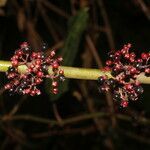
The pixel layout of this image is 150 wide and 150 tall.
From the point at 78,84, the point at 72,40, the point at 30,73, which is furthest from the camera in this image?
the point at 78,84

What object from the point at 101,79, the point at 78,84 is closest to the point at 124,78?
the point at 101,79

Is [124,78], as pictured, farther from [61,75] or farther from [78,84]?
[78,84]

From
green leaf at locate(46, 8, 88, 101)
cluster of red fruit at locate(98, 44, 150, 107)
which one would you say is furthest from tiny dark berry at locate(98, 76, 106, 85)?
green leaf at locate(46, 8, 88, 101)

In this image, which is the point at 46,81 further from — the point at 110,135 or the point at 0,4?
the point at 110,135

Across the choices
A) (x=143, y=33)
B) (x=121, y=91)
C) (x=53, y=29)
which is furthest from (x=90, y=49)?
(x=121, y=91)

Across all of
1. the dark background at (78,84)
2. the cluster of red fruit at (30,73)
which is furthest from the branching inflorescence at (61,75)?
the dark background at (78,84)

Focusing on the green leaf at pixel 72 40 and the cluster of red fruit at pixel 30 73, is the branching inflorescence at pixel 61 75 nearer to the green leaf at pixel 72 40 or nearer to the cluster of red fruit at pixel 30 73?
the cluster of red fruit at pixel 30 73

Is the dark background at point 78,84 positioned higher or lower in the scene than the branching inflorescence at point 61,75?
higher
